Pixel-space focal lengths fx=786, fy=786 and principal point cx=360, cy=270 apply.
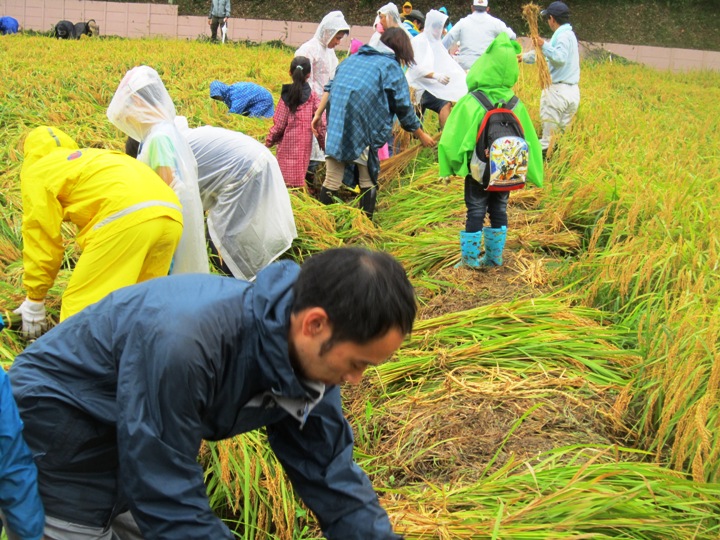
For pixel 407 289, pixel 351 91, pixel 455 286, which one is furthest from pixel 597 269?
pixel 407 289

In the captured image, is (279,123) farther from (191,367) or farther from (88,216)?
(191,367)

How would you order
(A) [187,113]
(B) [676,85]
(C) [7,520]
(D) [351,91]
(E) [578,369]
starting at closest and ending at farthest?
(C) [7,520] → (E) [578,369] → (D) [351,91] → (A) [187,113] → (B) [676,85]

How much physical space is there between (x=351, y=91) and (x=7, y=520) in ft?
13.2

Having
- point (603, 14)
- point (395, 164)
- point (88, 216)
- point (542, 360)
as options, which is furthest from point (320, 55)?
point (603, 14)

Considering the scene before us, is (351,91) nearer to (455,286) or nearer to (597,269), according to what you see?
(455,286)

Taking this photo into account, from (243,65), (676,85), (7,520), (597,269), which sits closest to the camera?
(7,520)

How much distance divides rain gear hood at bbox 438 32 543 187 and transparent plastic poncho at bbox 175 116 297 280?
907 millimetres

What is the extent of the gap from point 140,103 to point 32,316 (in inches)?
37.5

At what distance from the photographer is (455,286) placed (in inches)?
163

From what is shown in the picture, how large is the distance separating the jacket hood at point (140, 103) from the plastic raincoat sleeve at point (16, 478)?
78.7 inches

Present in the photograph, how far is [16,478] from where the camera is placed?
4.63 feet

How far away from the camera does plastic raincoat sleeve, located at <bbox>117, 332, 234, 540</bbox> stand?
4.07ft

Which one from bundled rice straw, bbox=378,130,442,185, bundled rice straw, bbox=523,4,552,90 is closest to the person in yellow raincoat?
bundled rice straw, bbox=378,130,442,185

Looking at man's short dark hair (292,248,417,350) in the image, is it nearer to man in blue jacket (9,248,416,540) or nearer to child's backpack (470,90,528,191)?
man in blue jacket (9,248,416,540)
